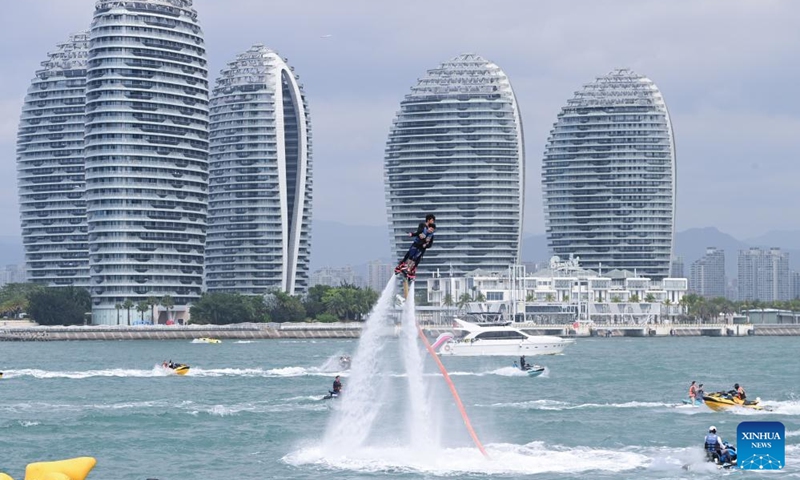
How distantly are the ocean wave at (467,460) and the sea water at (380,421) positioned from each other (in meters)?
0.07

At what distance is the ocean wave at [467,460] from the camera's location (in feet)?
156

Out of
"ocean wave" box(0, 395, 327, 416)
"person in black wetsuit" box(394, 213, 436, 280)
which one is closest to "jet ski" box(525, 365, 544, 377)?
"ocean wave" box(0, 395, 327, 416)

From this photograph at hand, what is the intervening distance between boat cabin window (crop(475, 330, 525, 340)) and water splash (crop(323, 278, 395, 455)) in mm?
74231

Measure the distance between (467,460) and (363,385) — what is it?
600cm

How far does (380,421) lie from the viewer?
2448 inches

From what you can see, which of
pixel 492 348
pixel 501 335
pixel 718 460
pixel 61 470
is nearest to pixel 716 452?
pixel 718 460

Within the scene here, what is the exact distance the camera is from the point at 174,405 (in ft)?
245

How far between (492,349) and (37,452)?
7567 cm

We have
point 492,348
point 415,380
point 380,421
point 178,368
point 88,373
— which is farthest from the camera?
point 492,348

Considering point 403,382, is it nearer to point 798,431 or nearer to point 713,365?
point 798,431

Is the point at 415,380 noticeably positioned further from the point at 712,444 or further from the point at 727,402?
the point at 727,402

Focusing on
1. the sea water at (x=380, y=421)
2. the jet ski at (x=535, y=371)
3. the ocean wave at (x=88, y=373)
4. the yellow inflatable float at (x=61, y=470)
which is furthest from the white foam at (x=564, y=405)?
the yellow inflatable float at (x=61, y=470)

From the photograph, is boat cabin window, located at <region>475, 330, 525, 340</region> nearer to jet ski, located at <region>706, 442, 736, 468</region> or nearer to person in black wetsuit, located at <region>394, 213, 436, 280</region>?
jet ski, located at <region>706, 442, 736, 468</region>

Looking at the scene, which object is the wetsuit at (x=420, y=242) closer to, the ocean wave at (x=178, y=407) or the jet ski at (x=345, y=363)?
the ocean wave at (x=178, y=407)
